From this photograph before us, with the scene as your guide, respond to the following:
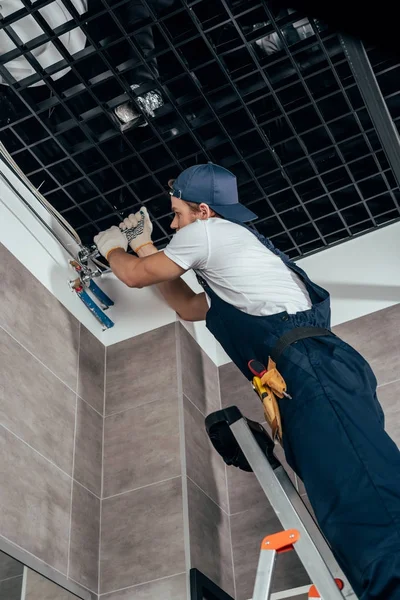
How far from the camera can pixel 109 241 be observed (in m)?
2.35

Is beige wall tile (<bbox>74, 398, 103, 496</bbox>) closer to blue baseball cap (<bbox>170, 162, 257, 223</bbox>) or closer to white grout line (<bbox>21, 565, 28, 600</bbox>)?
white grout line (<bbox>21, 565, 28, 600</bbox>)

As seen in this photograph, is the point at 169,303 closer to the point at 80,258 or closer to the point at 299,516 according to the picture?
the point at 80,258

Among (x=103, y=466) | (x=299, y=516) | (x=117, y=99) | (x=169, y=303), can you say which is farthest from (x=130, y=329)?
(x=299, y=516)

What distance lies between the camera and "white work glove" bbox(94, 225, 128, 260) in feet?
7.70

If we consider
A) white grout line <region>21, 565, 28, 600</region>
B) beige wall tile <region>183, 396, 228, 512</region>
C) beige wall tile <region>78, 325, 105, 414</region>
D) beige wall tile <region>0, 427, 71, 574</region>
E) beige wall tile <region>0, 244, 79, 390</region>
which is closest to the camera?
white grout line <region>21, 565, 28, 600</region>

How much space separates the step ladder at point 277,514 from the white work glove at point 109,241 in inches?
29.8

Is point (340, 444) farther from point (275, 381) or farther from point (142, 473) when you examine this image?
point (142, 473)

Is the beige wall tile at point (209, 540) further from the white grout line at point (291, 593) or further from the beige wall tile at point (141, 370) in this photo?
the beige wall tile at point (141, 370)

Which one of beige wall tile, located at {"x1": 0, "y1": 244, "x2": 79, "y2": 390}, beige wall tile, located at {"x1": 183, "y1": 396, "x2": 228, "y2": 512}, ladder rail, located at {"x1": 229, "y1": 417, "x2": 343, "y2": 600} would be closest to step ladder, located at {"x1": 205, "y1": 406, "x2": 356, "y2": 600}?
ladder rail, located at {"x1": 229, "y1": 417, "x2": 343, "y2": 600}

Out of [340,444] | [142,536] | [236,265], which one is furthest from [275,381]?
[142,536]

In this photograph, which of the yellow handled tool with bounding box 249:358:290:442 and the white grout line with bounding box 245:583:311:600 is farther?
the white grout line with bounding box 245:583:311:600

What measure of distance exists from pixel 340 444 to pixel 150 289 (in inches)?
47.6

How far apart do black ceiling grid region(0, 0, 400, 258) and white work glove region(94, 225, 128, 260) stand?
222mm

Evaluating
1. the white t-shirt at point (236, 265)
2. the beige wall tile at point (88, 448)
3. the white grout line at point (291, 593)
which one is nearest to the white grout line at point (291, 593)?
the white grout line at point (291, 593)
